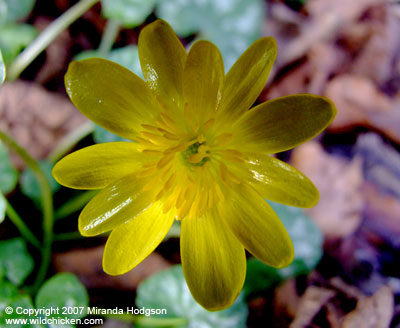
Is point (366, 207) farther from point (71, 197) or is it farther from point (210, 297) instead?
point (71, 197)

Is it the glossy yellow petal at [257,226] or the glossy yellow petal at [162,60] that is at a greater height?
the glossy yellow petal at [162,60]

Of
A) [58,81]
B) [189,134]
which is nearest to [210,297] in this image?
[189,134]

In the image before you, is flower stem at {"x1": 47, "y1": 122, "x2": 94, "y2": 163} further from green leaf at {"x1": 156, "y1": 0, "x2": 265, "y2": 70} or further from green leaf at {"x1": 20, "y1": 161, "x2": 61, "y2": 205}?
green leaf at {"x1": 156, "y1": 0, "x2": 265, "y2": 70}

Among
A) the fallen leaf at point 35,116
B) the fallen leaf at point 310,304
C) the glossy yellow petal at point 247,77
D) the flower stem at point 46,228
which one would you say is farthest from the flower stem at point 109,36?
the fallen leaf at point 310,304

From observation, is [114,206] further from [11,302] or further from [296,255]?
[296,255]

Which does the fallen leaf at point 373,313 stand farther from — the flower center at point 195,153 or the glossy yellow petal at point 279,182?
the flower center at point 195,153

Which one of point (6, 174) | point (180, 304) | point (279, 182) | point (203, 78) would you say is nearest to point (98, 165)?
point (203, 78)

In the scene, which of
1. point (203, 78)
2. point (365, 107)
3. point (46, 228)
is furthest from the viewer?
point (365, 107)

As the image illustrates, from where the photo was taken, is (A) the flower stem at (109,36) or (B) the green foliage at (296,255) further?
(A) the flower stem at (109,36)
